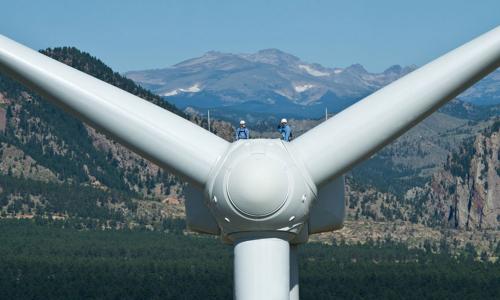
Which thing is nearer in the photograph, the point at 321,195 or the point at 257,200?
the point at 257,200

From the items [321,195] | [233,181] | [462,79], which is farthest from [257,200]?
[462,79]

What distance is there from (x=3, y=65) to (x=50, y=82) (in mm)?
1326

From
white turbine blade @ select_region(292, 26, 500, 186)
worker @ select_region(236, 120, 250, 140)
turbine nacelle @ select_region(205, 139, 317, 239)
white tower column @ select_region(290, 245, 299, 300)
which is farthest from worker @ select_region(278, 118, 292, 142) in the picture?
turbine nacelle @ select_region(205, 139, 317, 239)

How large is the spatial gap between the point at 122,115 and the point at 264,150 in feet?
12.7

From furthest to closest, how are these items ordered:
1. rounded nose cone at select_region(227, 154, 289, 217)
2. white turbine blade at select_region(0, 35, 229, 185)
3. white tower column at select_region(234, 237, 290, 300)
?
1. white turbine blade at select_region(0, 35, 229, 185)
2. white tower column at select_region(234, 237, 290, 300)
3. rounded nose cone at select_region(227, 154, 289, 217)

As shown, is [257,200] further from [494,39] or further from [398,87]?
[494,39]

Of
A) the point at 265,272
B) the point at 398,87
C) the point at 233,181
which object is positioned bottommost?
the point at 265,272

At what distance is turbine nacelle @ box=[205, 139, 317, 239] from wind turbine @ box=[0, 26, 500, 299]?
23 millimetres

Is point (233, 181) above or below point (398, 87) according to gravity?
below

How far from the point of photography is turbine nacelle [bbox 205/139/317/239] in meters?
31.0

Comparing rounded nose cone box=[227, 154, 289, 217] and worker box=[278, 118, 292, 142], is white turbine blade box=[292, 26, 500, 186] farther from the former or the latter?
worker box=[278, 118, 292, 142]

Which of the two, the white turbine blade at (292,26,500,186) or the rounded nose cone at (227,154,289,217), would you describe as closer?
the rounded nose cone at (227,154,289,217)

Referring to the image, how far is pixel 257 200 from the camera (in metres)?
31.0

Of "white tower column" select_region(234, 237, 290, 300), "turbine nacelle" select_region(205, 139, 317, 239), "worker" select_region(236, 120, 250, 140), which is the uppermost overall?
"worker" select_region(236, 120, 250, 140)
